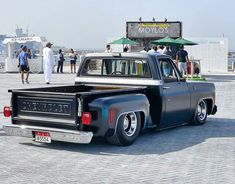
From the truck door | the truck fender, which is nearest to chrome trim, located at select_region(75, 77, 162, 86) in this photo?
the truck door

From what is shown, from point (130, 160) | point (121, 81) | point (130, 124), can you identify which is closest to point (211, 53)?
point (121, 81)

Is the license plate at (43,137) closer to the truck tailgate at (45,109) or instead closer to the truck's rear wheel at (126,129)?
the truck tailgate at (45,109)

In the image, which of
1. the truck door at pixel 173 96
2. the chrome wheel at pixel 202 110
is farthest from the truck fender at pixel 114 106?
the chrome wheel at pixel 202 110

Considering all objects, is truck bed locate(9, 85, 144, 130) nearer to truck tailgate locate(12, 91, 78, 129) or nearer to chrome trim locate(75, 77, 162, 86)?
truck tailgate locate(12, 91, 78, 129)

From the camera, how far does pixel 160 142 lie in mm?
8609

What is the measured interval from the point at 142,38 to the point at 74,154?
2400 cm

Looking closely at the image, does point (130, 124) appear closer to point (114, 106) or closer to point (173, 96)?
point (114, 106)

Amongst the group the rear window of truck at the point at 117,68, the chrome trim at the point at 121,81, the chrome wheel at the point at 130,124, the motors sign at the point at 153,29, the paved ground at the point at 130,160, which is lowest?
the paved ground at the point at 130,160

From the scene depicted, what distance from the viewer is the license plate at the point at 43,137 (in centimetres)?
779

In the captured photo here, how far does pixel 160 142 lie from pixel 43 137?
7.08 feet

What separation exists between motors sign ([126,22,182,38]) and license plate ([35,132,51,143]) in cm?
2305

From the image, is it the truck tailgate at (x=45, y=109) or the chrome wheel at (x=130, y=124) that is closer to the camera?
the truck tailgate at (x=45, y=109)

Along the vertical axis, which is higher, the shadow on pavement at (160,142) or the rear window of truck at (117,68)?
the rear window of truck at (117,68)

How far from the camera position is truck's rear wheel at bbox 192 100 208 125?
1041 centimetres
